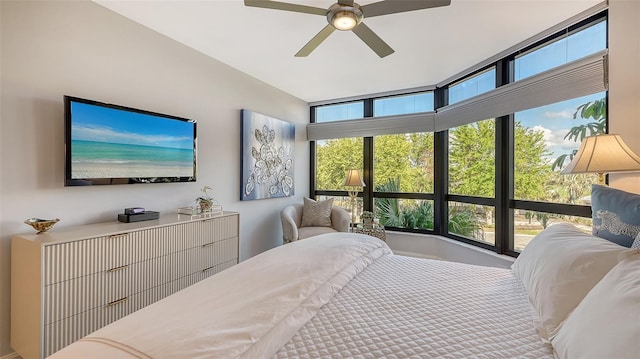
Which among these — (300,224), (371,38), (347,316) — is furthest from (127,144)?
(300,224)

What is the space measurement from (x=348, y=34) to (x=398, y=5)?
3.06 ft

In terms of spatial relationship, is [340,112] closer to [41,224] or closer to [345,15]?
[345,15]

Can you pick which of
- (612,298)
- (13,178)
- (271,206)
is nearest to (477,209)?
(271,206)

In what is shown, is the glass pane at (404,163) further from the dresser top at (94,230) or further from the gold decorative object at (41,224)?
the gold decorative object at (41,224)

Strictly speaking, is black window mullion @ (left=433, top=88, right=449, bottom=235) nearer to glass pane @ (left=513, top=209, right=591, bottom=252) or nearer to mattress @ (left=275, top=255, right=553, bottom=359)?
glass pane @ (left=513, top=209, right=591, bottom=252)

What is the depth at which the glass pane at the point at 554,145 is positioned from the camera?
2383 millimetres

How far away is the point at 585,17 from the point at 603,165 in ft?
4.82

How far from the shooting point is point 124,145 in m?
2.26

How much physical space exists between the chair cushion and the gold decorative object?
7.70 ft

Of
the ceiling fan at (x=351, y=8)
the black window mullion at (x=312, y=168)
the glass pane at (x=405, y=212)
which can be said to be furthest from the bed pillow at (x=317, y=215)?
the ceiling fan at (x=351, y=8)

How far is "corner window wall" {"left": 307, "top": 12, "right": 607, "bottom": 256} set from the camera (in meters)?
2.44

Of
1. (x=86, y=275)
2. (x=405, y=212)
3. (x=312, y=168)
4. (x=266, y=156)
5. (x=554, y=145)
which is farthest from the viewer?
(x=312, y=168)

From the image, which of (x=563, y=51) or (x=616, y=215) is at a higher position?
(x=563, y=51)

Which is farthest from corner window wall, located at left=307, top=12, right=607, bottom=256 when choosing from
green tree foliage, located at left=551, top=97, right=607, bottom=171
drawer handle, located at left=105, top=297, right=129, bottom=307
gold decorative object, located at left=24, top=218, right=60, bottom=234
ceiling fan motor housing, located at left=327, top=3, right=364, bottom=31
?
gold decorative object, located at left=24, top=218, right=60, bottom=234
